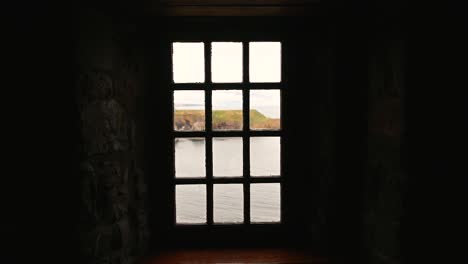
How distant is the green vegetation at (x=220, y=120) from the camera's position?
2.05 m

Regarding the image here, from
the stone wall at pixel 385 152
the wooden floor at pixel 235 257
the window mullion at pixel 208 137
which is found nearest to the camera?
the stone wall at pixel 385 152

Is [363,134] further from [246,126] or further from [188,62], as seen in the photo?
[188,62]

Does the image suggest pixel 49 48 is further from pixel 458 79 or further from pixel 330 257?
pixel 330 257

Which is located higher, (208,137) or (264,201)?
(208,137)

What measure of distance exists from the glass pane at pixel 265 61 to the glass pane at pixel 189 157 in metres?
0.42

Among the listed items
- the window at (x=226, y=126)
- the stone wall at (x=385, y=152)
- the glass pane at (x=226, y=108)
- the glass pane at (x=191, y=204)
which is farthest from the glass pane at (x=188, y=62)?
the stone wall at (x=385, y=152)

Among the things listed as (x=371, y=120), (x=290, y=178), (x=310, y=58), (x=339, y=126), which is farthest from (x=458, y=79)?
(x=290, y=178)

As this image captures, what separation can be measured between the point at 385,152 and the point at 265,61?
0.80 metres

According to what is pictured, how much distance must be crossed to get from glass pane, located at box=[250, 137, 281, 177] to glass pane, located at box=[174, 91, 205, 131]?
0.28 metres

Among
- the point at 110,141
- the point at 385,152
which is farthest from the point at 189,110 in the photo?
the point at 385,152

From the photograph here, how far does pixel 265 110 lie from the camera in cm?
207

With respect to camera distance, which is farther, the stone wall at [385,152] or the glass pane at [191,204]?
the glass pane at [191,204]

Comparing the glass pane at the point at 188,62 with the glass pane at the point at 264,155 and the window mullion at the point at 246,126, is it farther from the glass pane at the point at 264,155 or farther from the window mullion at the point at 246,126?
the glass pane at the point at 264,155

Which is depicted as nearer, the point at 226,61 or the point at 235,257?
the point at 235,257
